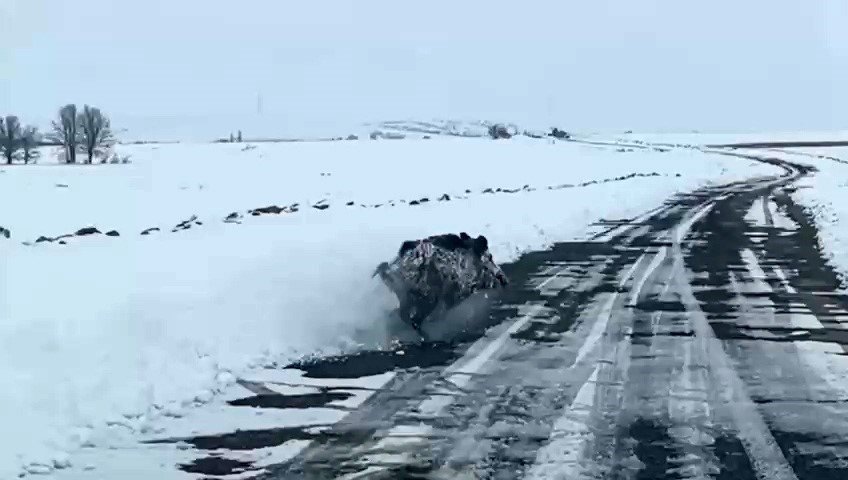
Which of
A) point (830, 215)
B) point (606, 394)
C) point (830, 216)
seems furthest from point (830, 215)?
point (606, 394)

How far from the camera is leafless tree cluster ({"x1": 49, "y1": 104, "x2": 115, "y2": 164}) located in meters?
122

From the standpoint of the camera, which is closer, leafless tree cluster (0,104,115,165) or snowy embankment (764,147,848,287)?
snowy embankment (764,147,848,287)

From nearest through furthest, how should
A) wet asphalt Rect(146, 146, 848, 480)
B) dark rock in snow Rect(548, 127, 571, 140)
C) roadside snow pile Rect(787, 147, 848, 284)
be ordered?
wet asphalt Rect(146, 146, 848, 480) → roadside snow pile Rect(787, 147, 848, 284) → dark rock in snow Rect(548, 127, 571, 140)

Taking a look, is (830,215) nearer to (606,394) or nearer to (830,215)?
(830,215)

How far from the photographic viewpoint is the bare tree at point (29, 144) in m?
118

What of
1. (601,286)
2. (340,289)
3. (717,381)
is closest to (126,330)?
(340,289)

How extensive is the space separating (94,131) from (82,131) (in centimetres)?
403

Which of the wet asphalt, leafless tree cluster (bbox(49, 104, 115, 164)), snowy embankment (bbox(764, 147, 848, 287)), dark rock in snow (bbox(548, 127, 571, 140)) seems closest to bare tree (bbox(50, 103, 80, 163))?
leafless tree cluster (bbox(49, 104, 115, 164))

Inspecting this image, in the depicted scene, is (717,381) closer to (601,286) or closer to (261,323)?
(261,323)

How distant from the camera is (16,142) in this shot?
118375 millimetres

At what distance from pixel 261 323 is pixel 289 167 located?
6801 cm

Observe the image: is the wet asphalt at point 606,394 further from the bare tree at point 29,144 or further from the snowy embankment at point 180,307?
the bare tree at point 29,144

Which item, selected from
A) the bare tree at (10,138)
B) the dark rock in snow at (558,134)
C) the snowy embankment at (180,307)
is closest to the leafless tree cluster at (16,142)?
the bare tree at (10,138)

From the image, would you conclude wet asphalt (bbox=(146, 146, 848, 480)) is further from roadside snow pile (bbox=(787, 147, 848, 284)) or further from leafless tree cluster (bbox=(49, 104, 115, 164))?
leafless tree cluster (bbox=(49, 104, 115, 164))
